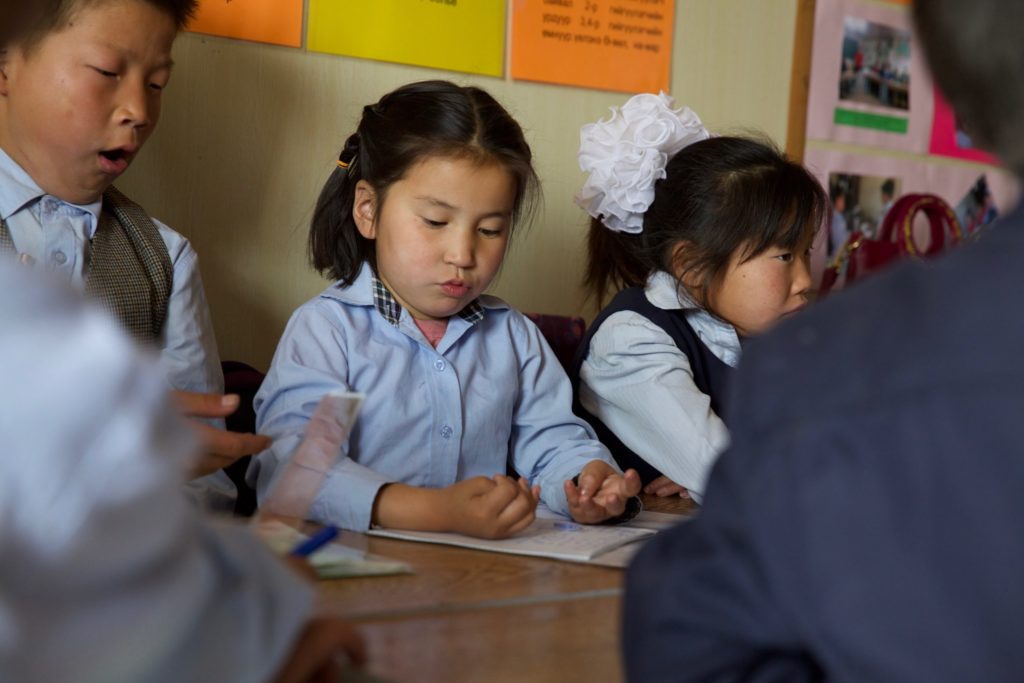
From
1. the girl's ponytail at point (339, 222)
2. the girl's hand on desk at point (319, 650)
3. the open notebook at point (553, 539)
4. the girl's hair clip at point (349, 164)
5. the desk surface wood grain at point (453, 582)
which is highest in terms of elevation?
the girl's hair clip at point (349, 164)

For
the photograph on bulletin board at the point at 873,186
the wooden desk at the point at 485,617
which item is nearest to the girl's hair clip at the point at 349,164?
the wooden desk at the point at 485,617

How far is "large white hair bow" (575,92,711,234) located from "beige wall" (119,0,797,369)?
22 centimetres

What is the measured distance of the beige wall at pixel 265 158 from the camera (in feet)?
5.32

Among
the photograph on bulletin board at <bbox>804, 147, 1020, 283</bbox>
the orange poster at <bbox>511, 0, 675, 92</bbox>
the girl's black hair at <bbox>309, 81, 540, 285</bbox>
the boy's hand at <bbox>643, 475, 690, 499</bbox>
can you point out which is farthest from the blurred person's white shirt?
the photograph on bulletin board at <bbox>804, 147, 1020, 283</bbox>

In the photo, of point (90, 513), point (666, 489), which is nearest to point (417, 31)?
point (666, 489)

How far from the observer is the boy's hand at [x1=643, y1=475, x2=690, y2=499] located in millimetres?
1545

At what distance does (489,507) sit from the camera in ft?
3.42

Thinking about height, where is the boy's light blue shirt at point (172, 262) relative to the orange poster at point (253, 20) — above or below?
below

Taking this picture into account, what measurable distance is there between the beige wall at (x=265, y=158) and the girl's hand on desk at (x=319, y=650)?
3.86 feet

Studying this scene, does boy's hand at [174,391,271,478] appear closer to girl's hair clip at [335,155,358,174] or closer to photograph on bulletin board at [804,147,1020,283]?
girl's hair clip at [335,155,358,174]

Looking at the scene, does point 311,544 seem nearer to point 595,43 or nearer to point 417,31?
point 417,31

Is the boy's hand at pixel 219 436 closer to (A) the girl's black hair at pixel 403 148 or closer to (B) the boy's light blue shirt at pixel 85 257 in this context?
(B) the boy's light blue shirt at pixel 85 257

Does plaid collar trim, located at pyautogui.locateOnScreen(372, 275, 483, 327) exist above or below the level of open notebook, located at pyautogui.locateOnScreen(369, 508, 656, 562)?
above

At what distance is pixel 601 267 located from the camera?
188 cm
